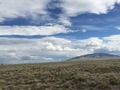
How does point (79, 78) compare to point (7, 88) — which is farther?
point (79, 78)

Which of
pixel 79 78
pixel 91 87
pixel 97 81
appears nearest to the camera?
pixel 91 87

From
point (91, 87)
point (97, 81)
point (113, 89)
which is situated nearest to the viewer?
point (113, 89)

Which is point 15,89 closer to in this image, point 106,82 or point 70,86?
point 70,86

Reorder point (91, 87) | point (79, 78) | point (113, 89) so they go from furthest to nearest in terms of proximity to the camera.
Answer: point (79, 78) → point (91, 87) → point (113, 89)

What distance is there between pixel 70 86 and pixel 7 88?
6.89m

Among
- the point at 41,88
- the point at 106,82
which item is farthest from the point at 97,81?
the point at 41,88

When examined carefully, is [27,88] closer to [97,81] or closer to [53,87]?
[53,87]

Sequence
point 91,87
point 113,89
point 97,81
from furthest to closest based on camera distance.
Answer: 1. point 97,81
2. point 91,87
3. point 113,89

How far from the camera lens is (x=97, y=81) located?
30516 mm

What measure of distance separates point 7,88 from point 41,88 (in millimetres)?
3758

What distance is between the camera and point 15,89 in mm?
28750

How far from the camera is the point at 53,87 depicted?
2936 cm

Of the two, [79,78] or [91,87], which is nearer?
[91,87]

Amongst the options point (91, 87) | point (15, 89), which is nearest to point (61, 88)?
point (91, 87)
